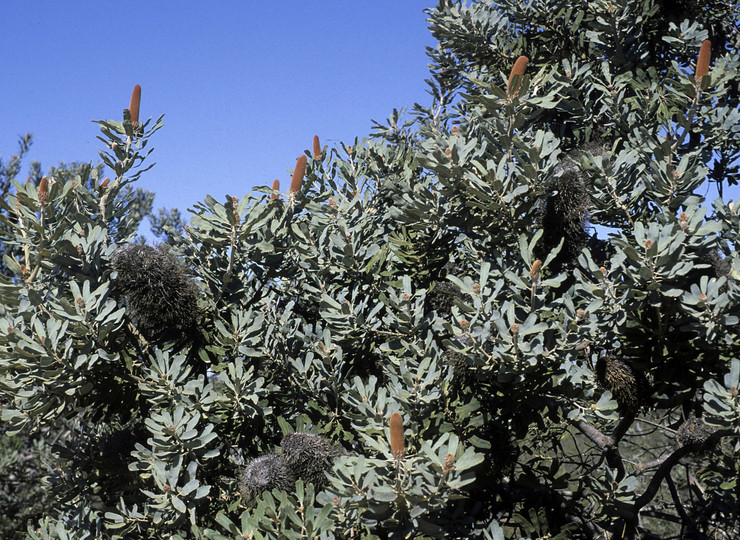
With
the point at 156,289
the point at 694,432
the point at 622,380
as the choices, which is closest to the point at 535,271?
the point at 622,380

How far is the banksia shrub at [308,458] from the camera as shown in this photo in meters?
3.23

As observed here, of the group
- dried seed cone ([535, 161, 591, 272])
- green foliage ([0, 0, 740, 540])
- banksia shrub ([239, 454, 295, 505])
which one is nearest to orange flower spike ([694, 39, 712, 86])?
green foliage ([0, 0, 740, 540])

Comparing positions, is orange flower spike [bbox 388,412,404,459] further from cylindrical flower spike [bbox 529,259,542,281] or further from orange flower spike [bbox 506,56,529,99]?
orange flower spike [bbox 506,56,529,99]

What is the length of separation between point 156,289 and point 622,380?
271cm

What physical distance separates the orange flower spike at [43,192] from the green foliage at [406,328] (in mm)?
41

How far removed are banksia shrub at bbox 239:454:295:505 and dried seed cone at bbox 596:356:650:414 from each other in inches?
72.1

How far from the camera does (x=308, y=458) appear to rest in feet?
10.6

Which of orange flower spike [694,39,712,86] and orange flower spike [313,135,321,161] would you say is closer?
orange flower spike [694,39,712,86]

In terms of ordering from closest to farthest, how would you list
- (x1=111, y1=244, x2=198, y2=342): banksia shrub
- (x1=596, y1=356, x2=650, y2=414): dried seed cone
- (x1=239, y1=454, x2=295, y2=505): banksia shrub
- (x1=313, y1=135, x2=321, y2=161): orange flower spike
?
(x1=239, y1=454, x2=295, y2=505): banksia shrub < (x1=596, y1=356, x2=650, y2=414): dried seed cone < (x1=111, y1=244, x2=198, y2=342): banksia shrub < (x1=313, y1=135, x2=321, y2=161): orange flower spike

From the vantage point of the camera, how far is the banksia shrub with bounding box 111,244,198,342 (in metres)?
3.57

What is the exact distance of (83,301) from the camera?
3.16 meters

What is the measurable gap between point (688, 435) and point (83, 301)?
3527 millimetres

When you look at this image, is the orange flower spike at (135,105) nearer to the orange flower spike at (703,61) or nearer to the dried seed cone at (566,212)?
the dried seed cone at (566,212)

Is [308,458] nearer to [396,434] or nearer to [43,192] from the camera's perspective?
[396,434]
